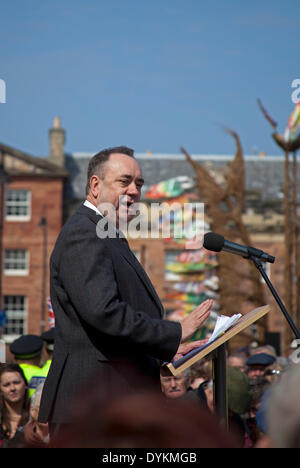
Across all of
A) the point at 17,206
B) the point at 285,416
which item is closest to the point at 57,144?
the point at 17,206

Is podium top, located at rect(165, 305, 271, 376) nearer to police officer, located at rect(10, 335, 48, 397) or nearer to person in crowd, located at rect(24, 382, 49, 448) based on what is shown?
person in crowd, located at rect(24, 382, 49, 448)

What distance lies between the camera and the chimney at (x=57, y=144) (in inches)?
1745

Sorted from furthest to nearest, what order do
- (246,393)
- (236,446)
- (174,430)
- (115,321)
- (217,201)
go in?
(217,201), (246,393), (115,321), (236,446), (174,430)

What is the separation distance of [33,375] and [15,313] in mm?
34946

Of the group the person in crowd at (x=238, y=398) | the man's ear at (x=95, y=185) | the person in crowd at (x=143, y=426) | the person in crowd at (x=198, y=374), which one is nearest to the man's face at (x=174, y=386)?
the person in crowd at (x=238, y=398)

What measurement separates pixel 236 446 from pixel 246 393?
4545 millimetres

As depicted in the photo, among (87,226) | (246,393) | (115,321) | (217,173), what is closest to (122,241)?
(87,226)

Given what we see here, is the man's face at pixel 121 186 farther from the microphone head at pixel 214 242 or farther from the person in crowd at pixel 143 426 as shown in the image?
the person in crowd at pixel 143 426

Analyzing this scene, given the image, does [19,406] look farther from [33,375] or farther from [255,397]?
[255,397]

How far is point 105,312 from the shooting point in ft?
10.1

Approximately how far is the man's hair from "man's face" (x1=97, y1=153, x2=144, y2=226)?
0.03m

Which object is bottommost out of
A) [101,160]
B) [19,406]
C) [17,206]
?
[19,406]
